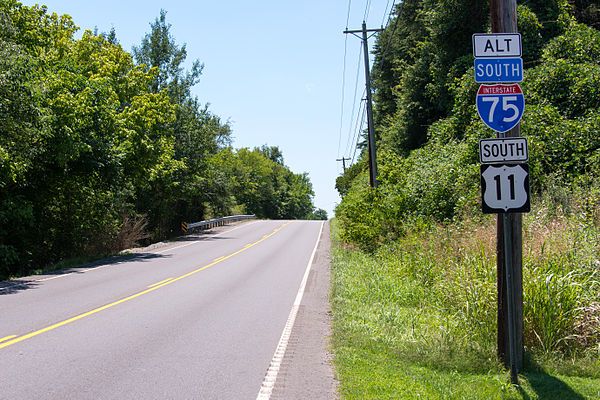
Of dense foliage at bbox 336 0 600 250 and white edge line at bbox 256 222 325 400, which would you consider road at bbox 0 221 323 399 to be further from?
dense foliage at bbox 336 0 600 250

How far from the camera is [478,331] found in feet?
21.1

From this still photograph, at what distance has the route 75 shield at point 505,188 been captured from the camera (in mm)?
5289

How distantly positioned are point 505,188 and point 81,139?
17.0m

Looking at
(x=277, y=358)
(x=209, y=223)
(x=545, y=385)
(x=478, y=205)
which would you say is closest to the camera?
(x=545, y=385)

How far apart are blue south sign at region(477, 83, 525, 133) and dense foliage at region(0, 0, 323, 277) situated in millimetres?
12908

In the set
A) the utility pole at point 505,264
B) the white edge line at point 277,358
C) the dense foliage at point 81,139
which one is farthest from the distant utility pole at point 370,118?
the utility pole at point 505,264

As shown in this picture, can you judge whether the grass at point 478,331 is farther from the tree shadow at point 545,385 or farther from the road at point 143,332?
the road at point 143,332

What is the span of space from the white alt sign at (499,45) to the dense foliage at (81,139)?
12.9 metres

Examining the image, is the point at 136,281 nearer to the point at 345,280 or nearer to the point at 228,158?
the point at 345,280

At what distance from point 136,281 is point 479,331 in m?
9.73

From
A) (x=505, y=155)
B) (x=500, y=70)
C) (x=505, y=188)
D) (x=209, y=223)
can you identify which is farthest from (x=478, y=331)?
(x=209, y=223)

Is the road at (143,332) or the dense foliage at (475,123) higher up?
the dense foliage at (475,123)

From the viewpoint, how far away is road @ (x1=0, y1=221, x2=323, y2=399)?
5.27m

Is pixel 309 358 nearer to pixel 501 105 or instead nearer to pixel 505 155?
pixel 505 155
